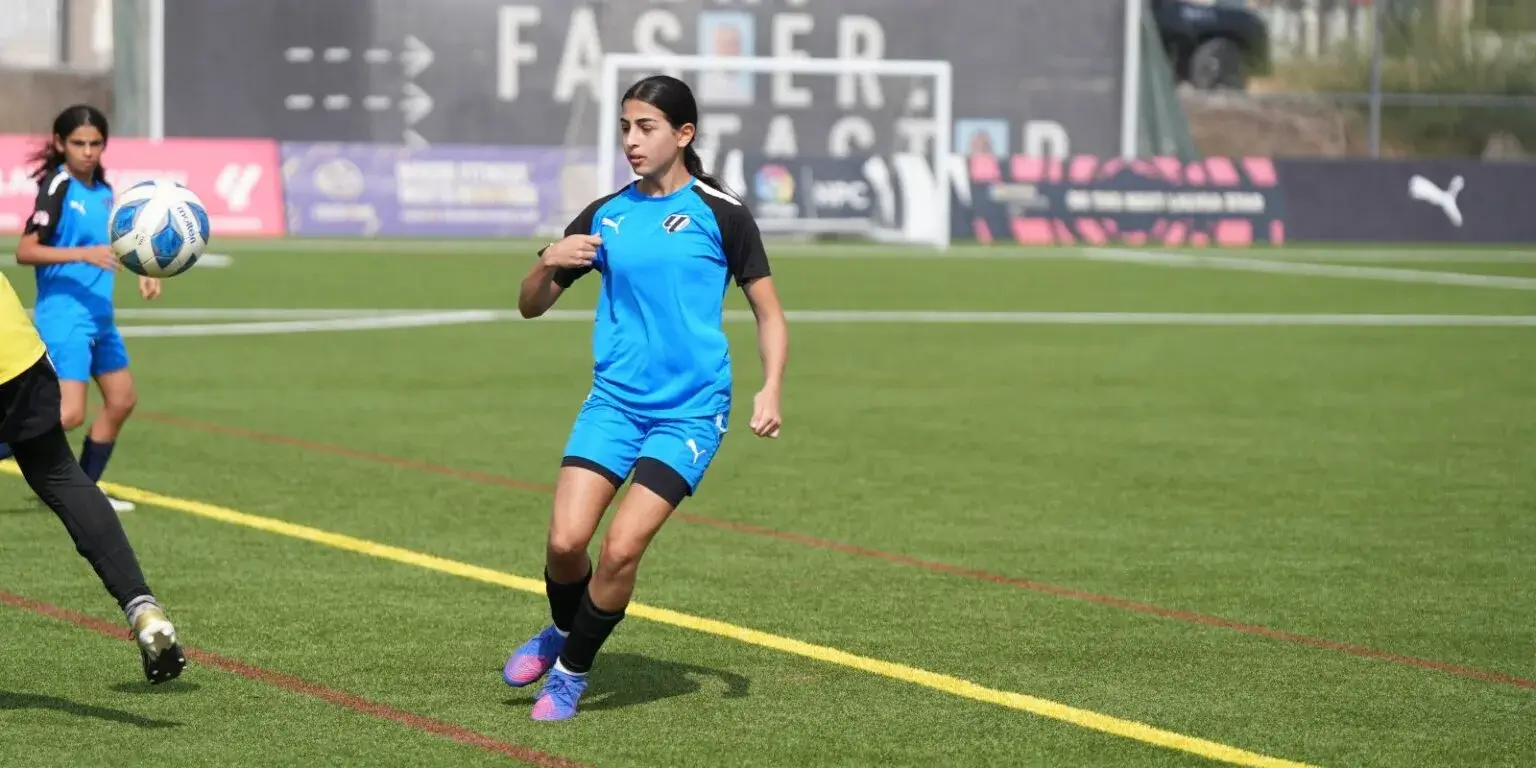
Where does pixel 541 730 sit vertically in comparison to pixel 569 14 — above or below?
below

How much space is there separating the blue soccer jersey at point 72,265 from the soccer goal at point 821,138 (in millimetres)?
24408

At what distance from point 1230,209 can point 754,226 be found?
1284 inches

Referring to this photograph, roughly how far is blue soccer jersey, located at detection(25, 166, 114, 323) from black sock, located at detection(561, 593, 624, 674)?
15.6ft

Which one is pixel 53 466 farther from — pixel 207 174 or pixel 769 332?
pixel 207 174

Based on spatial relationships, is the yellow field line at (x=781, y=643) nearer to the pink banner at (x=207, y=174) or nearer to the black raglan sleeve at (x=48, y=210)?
the black raglan sleeve at (x=48, y=210)

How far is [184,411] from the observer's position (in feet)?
51.1

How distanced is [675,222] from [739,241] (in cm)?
22

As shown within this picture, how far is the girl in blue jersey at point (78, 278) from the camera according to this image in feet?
35.7

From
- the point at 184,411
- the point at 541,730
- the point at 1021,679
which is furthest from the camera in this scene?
the point at 184,411

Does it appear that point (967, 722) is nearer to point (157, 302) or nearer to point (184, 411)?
point (184, 411)

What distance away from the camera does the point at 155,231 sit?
9.70m

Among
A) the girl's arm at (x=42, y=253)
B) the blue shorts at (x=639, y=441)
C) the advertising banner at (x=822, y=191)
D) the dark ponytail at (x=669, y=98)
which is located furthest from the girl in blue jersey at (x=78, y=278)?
the advertising banner at (x=822, y=191)

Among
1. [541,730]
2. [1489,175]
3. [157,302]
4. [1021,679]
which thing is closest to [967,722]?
[1021,679]

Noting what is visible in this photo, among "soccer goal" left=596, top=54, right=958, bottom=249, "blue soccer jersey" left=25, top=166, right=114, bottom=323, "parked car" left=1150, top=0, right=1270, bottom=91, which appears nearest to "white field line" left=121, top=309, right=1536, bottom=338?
"blue soccer jersey" left=25, top=166, right=114, bottom=323
